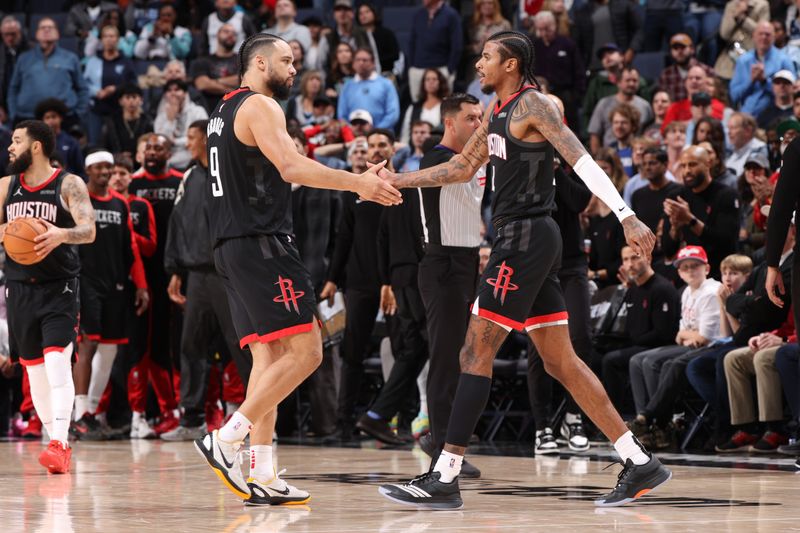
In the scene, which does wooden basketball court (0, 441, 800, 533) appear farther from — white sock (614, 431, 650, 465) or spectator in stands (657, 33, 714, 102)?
spectator in stands (657, 33, 714, 102)

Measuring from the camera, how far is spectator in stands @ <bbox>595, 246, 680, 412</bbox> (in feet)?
33.4

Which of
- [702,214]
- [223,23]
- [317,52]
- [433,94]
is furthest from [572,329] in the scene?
[223,23]

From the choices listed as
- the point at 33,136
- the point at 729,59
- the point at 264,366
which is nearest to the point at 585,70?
the point at 729,59

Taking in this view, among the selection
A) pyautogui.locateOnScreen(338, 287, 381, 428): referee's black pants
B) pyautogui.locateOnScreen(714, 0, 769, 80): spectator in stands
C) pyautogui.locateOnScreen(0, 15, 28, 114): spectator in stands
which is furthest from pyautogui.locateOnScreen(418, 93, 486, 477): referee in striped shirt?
pyautogui.locateOnScreen(0, 15, 28, 114): spectator in stands

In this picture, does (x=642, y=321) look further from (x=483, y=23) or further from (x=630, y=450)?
(x=483, y=23)

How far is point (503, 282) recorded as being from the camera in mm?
5914

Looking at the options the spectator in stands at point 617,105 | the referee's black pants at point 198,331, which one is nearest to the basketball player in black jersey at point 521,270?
the referee's black pants at point 198,331

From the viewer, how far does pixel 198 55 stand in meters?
17.4

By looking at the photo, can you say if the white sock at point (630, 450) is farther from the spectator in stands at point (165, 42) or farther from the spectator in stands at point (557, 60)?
the spectator in stands at point (165, 42)

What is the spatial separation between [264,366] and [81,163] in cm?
906

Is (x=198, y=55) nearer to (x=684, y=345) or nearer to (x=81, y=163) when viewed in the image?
(x=81, y=163)

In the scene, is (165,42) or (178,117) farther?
(165,42)

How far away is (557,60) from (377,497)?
32.0 feet

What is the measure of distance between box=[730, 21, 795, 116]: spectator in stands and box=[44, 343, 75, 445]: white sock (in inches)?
324
